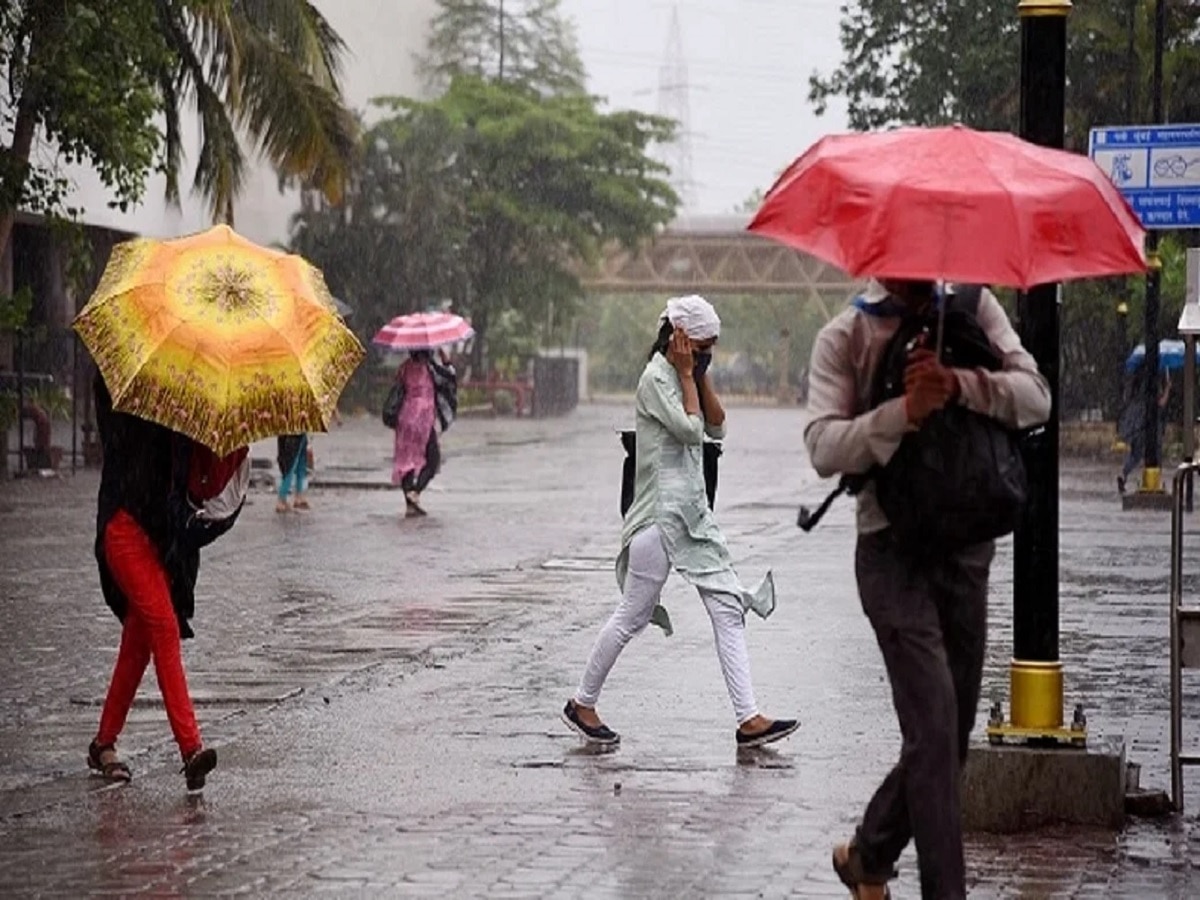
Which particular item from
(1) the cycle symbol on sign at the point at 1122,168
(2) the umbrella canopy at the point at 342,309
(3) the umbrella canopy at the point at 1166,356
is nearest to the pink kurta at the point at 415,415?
(2) the umbrella canopy at the point at 342,309

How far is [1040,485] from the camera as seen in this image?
28.6 feet

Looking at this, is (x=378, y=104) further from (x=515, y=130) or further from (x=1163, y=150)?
(x=1163, y=150)

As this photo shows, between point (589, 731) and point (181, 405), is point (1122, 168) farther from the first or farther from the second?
point (181, 405)

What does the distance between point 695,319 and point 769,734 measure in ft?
5.47

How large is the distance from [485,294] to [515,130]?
13.5 ft

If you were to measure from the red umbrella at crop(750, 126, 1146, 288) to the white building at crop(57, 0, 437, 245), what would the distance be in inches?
1434

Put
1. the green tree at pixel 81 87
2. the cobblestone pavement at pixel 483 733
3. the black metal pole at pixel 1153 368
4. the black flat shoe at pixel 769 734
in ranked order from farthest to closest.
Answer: the black metal pole at pixel 1153 368 < the green tree at pixel 81 87 < the black flat shoe at pixel 769 734 < the cobblestone pavement at pixel 483 733

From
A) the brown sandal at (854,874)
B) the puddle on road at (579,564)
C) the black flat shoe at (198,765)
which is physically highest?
the brown sandal at (854,874)

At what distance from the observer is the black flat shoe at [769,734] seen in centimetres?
1023

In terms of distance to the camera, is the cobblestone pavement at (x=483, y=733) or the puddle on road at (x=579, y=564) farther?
the puddle on road at (x=579, y=564)

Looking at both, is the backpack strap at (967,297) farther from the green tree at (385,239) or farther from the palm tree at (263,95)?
the green tree at (385,239)

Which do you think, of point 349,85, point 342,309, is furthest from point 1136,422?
point 349,85

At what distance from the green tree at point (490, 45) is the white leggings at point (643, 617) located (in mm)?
68213

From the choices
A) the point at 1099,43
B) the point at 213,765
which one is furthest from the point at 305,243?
the point at 213,765
